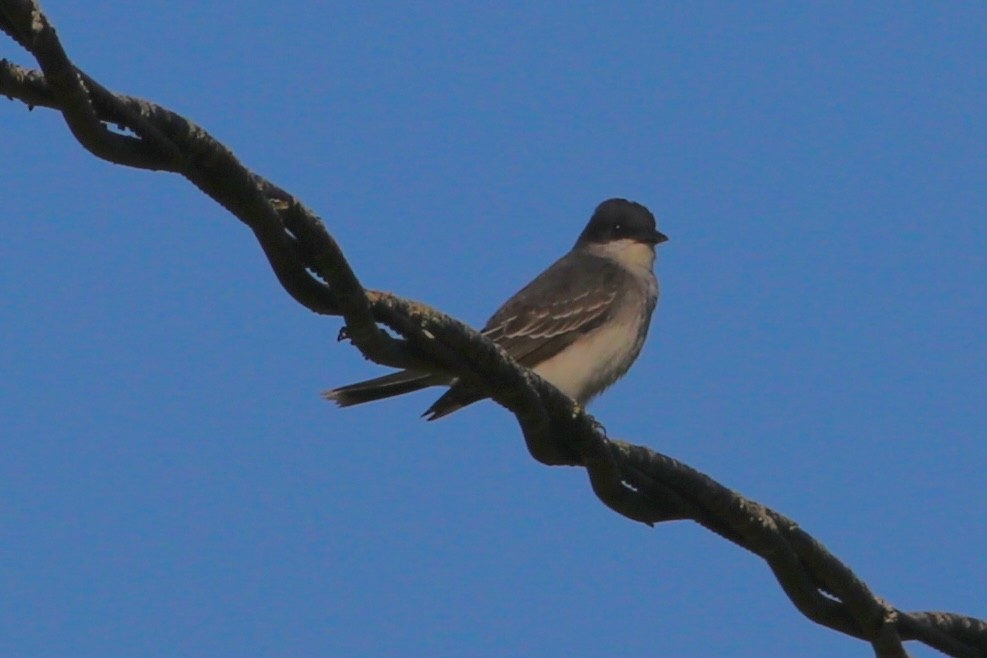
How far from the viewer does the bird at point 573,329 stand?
321 inches

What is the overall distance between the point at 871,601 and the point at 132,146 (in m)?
2.22

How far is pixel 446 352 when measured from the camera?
3.68 m

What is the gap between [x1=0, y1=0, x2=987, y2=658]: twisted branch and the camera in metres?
2.92

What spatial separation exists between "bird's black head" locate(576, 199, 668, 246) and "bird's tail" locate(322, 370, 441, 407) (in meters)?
2.62

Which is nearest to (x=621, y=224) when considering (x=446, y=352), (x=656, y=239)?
(x=656, y=239)

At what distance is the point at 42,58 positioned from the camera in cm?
276

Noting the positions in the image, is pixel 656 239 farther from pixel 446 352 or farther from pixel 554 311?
pixel 446 352

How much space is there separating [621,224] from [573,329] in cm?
174

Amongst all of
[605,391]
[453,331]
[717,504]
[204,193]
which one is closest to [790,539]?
[717,504]

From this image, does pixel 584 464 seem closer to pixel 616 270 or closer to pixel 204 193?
pixel 204 193

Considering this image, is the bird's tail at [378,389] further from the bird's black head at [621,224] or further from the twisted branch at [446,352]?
the twisted branch at [446,352]

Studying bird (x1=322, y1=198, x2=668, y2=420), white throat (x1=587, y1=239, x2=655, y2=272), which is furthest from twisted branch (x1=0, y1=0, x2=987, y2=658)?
white throat (x1=587, y1=239, x2=655, y2=272)

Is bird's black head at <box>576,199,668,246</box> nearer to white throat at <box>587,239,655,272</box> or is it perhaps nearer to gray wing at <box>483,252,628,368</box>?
white throat at <box>587,239,655,272</box>

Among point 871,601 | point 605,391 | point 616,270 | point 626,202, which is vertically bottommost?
point 871,601
